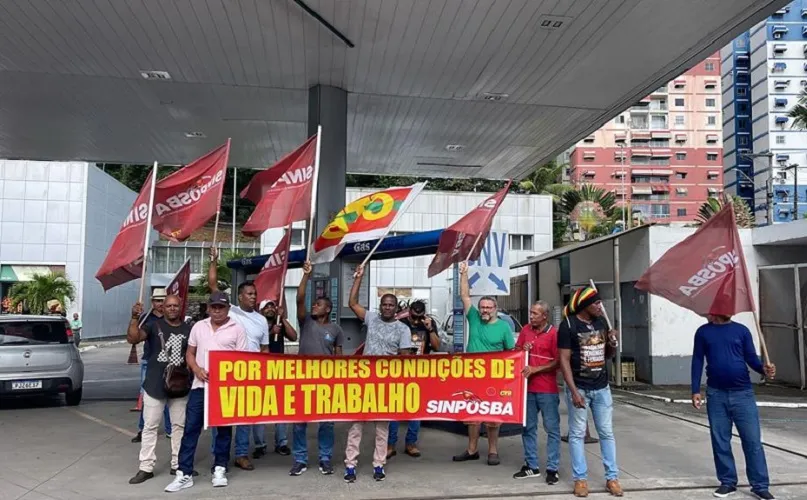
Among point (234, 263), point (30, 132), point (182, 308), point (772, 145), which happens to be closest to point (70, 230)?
point (30, 132)

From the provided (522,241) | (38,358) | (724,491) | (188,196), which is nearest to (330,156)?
(188,196)

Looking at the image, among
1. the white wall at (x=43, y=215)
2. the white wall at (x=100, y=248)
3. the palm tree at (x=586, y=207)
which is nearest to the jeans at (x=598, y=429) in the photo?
the white wall at (x=43, y=215)

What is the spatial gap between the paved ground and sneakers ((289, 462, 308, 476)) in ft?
0.27

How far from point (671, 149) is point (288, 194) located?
101 meters

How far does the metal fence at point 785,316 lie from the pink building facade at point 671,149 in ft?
272

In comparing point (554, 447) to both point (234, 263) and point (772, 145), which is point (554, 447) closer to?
point (234, 263)

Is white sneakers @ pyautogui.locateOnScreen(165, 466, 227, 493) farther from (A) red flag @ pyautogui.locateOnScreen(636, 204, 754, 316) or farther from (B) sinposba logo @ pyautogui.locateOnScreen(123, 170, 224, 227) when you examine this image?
(A) red flag @ pyautogui.locateOnScreen(636, 204, 754, 316)

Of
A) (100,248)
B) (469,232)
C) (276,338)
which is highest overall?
(100,248)

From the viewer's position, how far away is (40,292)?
95.1 ft

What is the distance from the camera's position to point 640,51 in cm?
1013

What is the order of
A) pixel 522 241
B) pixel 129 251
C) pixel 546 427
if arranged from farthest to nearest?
pixel 522 241 < pixel 129 251 < pixel 546 427

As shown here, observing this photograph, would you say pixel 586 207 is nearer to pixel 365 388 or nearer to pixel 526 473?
pixel 526 473

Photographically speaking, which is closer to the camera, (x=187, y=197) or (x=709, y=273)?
(x=709, y=273)

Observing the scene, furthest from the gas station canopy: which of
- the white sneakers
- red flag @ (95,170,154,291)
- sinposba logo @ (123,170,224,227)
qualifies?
the white sneakers
